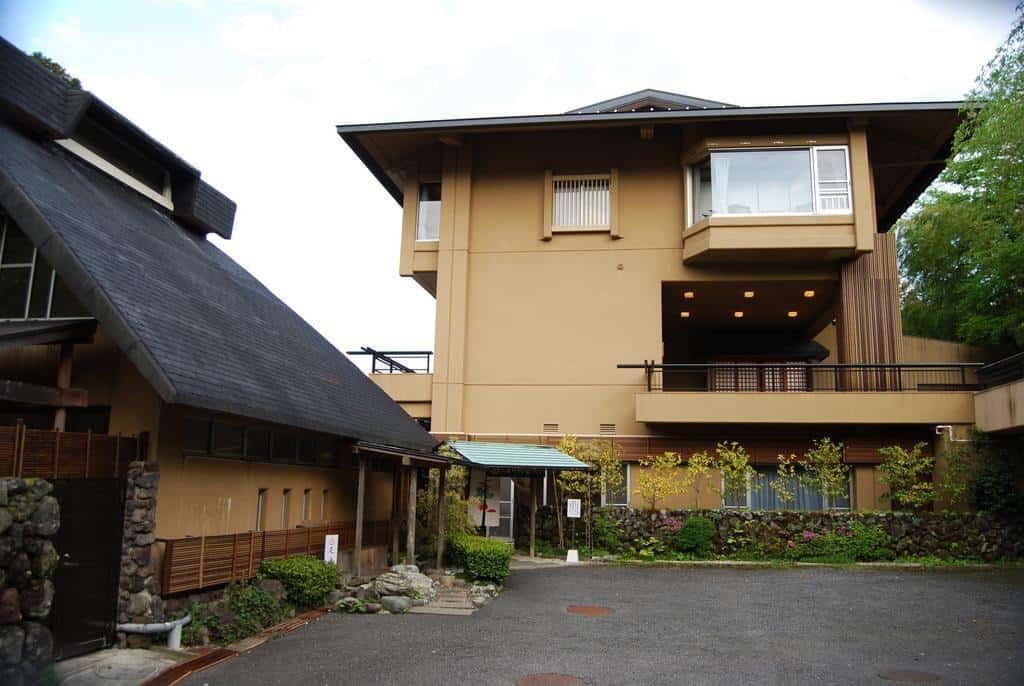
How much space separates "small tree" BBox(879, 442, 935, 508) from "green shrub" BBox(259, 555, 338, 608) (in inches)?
565

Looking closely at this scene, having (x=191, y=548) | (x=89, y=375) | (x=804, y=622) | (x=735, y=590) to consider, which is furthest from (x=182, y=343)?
(x=735, y=590)

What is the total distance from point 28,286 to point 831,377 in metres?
21.7

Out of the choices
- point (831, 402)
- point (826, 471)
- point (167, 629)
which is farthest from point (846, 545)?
point (167, 629)

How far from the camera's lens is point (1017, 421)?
18688mm

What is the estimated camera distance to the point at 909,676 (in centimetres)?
926

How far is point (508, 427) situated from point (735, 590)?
9791mm

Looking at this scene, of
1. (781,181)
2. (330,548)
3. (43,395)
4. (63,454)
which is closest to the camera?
(63,454)

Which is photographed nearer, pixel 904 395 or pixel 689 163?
pixel 904 395

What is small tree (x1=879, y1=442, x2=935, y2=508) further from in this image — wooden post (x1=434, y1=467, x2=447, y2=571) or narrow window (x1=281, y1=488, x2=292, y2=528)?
narrow window (x1=281, y1=488, x2=292, y2=528)

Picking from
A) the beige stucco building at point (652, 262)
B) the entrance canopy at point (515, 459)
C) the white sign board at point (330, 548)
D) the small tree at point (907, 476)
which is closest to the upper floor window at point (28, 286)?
the white sign board at point (330, 548)

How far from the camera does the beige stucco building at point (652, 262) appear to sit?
73.2 ft

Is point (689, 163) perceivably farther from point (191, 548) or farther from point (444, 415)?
point (191, 548)

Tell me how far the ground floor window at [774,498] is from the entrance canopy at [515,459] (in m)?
4.73

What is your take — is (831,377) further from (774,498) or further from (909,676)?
(909,676)
